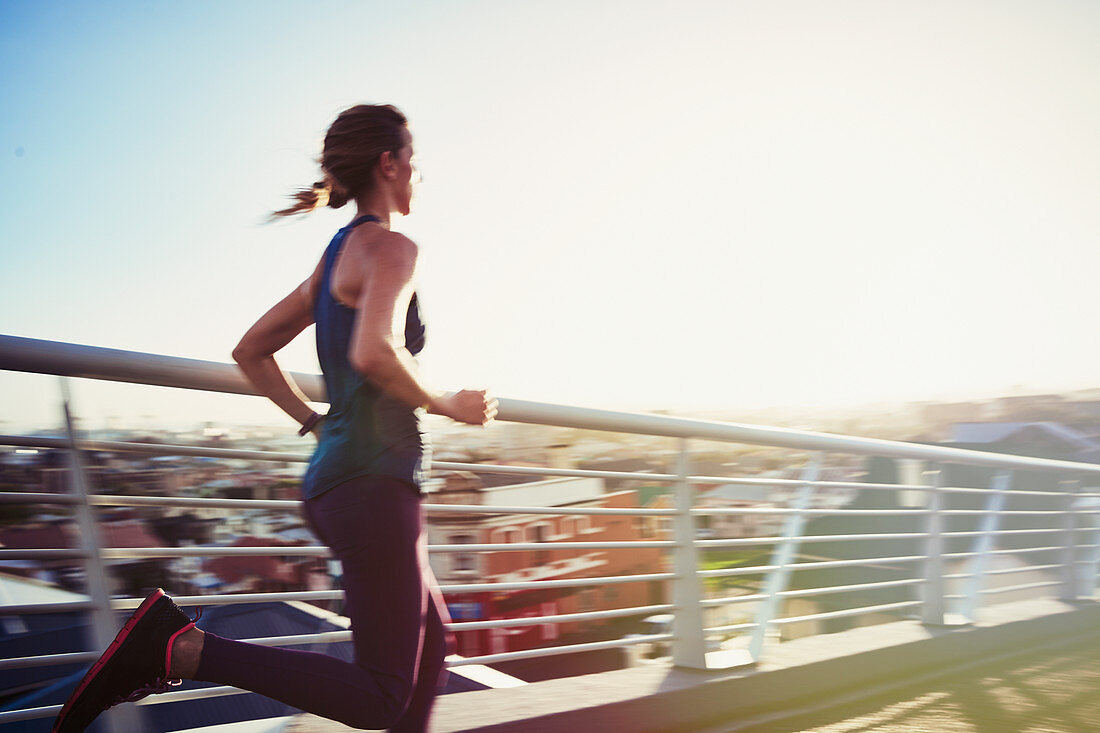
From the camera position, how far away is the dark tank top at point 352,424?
5.52ft

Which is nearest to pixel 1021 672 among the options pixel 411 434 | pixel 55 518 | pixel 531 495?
pixel 531 495

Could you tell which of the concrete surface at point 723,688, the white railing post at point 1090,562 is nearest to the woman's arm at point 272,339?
the concrete surface at point 723,688

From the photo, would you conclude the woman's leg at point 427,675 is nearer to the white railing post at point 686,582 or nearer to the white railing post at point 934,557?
the white railing post at point 686,582

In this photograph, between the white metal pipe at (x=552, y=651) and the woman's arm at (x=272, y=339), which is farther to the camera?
the white metal pipe at (x=552, y=651)

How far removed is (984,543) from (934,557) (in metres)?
0.72

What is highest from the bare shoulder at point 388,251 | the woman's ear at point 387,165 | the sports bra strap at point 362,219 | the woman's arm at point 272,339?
the woman's ear at point 387,165

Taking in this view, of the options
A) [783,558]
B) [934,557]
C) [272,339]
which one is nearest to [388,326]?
[272,339]

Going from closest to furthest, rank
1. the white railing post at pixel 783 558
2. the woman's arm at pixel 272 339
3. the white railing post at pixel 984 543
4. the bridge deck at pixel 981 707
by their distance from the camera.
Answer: the woman's arm at pixel 272 339, the bridge deck at pixel 981 707, the white railing post at pixel 783 558, the white railing post at pixel 984 543

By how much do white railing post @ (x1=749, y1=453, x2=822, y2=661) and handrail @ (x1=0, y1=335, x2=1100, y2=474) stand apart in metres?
0.15

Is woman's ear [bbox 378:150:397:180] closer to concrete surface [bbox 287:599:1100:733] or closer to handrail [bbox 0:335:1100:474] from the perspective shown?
handrail [bbox 0:335:1100:474]

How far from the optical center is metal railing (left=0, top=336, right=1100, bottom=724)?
1835 mm

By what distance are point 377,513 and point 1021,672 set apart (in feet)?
12.3

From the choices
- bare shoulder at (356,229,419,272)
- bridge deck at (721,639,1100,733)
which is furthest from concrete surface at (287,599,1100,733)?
bare shoulder at (356,229,419,272)

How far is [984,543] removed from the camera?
511 centimetres
